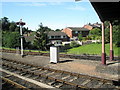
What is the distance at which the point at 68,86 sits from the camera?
8062 mm

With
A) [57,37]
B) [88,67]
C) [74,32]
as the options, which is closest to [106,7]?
[88,67]

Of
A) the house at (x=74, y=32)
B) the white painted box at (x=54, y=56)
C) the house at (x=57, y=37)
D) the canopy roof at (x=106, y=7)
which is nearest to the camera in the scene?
the canopy roof at (x=106, y=7)

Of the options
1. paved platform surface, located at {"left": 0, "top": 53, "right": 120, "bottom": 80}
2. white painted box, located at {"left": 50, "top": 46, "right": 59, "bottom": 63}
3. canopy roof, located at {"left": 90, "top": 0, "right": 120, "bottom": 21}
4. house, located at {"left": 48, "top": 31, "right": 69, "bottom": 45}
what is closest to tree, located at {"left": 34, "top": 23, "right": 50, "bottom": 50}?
house, located at {"left": 48, "top": 31, "right": 69, "bottom": 45}

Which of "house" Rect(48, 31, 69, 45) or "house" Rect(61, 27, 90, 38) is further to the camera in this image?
"house" Rect(61, 27, 90, 38)

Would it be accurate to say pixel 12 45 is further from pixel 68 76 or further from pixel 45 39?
pixel 68 76

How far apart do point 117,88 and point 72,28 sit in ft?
200

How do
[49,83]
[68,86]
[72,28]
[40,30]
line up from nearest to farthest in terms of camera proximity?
[68,86] → [49,83] → [40,30] → [72,28]

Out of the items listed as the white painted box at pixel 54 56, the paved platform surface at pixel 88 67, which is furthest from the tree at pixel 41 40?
the paved platform surface at pixel 88 67

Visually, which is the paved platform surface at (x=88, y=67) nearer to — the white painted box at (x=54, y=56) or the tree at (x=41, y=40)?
the white painted box at (x=54, y=56)

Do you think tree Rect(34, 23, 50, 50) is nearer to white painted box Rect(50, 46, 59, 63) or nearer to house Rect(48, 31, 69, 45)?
house Rect(48, 31, 69, 45)

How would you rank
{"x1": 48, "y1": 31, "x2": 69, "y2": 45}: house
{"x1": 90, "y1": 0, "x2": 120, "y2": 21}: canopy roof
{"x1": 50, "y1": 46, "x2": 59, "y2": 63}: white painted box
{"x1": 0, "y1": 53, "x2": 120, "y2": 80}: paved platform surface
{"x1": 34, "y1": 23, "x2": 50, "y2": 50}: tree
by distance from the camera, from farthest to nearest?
{"x1": 48, "y1": 31, "x2": 69, "y2": 45}: house < {"x1": 34, "y1": 23, "x2": 50, "y2": 50}: tree < {"x1": 50, "y1": 46, "x2": 59, "y2": 63}: white painted box < {"x1": 0, "y1": 53, "x2": 120, "y2": 80}: paved platform surface < {"x1": 90, "y1": 0, "x2": 120, "y2": 21}: canopy roof

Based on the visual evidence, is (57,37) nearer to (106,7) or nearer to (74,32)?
(74,32)

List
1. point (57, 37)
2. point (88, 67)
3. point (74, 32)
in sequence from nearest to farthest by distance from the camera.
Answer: point (88, 67) < point (57, 37) < point (74, 32)

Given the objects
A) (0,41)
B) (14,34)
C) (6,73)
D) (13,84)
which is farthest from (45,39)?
(13,84)
